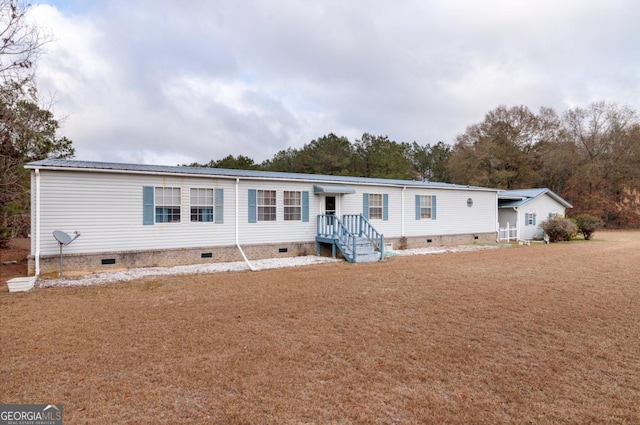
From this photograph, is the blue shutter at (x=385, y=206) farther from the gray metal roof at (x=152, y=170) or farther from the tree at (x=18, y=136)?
the tree at (x=18, y=136)

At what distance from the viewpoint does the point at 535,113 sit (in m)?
36.2

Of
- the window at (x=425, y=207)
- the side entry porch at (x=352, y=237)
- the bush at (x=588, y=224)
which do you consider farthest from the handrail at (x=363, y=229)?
the bush at (x=588, y=224)

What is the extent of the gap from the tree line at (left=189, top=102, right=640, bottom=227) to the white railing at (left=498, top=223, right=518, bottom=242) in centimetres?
1545

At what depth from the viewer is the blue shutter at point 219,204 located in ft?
38.7

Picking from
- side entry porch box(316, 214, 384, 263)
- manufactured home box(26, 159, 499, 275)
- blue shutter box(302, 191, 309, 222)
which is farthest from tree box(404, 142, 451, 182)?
Result: blue shutter box(302, 191, 309, 222)

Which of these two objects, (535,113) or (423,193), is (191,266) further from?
(535,113)

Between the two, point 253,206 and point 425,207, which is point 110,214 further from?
point 425,207

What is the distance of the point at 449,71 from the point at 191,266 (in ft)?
52.7

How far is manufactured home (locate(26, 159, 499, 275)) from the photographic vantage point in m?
9.72

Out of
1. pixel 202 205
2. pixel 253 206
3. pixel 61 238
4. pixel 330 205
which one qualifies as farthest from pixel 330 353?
pixel 330 205

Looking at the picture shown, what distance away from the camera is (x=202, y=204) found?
1163cm

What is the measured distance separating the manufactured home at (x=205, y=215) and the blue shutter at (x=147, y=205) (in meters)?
0.03

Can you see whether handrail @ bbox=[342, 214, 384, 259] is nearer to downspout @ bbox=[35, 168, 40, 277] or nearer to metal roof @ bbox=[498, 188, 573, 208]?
downspout @ bbox=[35, 168, 40, 277]

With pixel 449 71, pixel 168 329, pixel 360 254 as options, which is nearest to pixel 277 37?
pixel 449 71
